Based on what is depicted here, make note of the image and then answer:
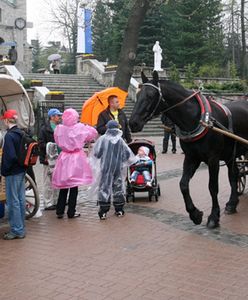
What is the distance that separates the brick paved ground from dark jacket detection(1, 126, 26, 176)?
3.23ft

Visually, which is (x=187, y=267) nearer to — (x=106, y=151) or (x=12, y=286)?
(x=12, y=286)

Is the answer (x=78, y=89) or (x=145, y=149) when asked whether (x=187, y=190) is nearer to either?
(x=145, y=149)

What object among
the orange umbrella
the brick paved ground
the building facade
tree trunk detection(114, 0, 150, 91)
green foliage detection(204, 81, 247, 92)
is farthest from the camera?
the building facade

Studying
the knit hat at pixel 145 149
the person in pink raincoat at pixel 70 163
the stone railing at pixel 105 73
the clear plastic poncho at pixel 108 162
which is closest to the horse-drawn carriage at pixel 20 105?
the person in pink raincoat at pixel 70 163

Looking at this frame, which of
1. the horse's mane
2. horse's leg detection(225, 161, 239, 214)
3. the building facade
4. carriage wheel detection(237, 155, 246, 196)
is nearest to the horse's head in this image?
the horse's mane

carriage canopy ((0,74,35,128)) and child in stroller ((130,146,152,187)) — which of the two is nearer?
carriage canopy ((0,74,35,128))

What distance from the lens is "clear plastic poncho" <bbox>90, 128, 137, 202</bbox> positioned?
8281mm

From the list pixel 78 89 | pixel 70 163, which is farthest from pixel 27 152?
pixel 78 89

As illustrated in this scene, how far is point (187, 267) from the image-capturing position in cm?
571

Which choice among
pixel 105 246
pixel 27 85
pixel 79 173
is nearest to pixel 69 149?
pixel 79 173

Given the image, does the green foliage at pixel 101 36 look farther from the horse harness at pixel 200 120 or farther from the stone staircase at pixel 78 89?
the horse harness at pixel 200 120

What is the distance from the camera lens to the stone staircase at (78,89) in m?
25.2

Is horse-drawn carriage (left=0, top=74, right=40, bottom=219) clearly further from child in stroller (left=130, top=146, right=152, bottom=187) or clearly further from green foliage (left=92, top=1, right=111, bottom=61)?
green foliage (left=92, top=1, right=111, bottom=61)

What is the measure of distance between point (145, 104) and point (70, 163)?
192cm
